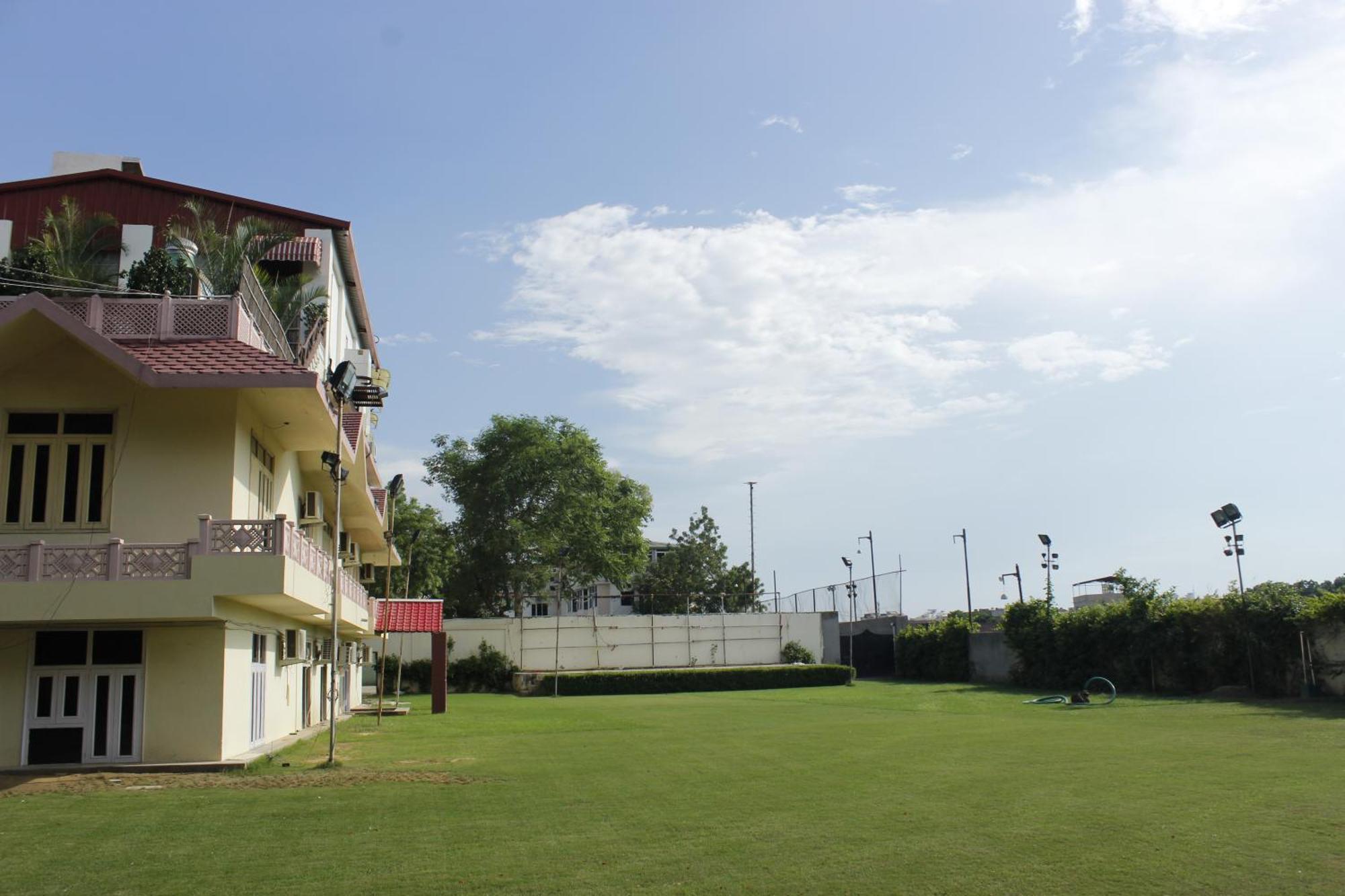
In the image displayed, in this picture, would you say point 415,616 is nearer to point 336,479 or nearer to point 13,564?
point 336,479

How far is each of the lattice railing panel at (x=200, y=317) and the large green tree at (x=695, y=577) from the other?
6661 centimetres

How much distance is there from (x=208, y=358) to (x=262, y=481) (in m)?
3.98

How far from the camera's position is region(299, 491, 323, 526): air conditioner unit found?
26.9 metres

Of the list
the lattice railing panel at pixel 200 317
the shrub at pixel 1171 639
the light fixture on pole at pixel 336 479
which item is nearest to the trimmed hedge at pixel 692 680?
the shrub at pixel 1171 639

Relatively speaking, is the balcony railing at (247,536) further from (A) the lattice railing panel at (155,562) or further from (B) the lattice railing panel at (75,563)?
(B) the lattice railing panel at (75,563)

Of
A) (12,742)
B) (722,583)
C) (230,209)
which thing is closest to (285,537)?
(12,742)

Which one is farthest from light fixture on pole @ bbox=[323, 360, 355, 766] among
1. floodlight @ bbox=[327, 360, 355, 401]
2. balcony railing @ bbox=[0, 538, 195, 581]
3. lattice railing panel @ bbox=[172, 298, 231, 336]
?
balcony railing @ bbox=[0, 538, 195, 581]

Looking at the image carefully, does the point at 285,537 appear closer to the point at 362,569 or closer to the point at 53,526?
the point at 53,526

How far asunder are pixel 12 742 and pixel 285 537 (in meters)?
5.57

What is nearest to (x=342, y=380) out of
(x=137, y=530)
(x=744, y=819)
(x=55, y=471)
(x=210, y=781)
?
(x=137, y=530)

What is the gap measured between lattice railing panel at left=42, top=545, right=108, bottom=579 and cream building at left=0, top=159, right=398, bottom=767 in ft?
0.08

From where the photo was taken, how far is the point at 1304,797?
39.6 ft

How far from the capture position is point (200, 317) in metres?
19.6

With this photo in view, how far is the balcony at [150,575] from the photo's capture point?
55.1 ft
